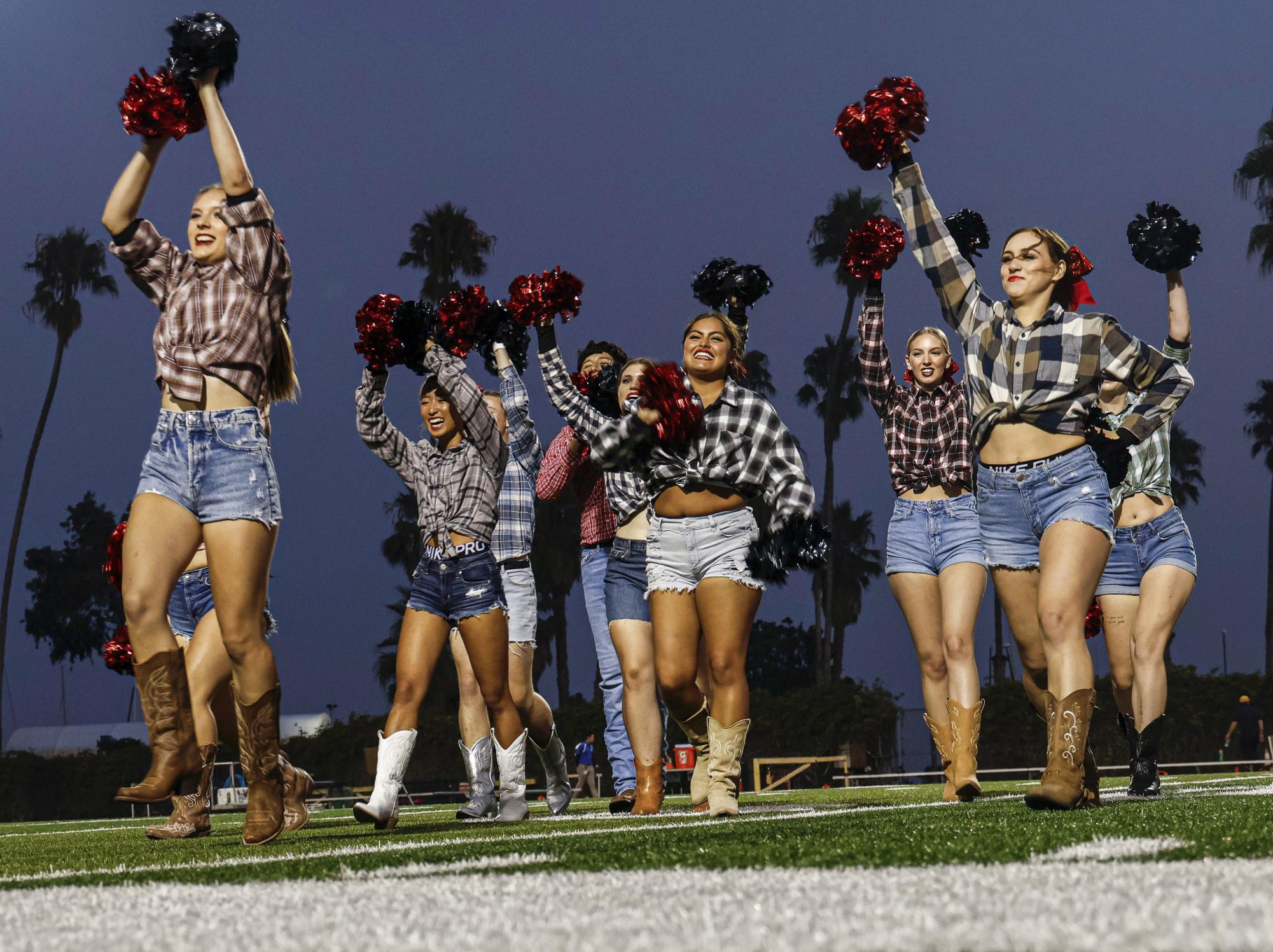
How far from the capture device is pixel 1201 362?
357 ft

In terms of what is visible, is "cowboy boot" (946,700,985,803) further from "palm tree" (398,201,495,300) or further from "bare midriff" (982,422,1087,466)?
"palm tree" (398,201,495,300)

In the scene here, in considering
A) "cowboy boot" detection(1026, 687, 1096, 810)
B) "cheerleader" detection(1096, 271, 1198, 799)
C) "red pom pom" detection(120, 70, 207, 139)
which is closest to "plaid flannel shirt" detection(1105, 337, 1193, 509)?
"cheerleader" detection(1096, 271, 1198, 799)

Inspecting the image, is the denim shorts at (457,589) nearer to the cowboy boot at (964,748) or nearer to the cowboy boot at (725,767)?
the cowboy boot at (725,767)

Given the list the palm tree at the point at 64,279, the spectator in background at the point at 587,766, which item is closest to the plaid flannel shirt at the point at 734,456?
the spectator in background at the point at 587,766

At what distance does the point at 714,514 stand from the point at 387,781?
1.87 meters

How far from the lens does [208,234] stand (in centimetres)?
514

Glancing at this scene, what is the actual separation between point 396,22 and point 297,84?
53.6ft

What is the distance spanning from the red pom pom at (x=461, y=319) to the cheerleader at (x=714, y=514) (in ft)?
5.50

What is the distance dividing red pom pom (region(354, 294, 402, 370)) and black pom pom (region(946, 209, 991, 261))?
2.93 metres

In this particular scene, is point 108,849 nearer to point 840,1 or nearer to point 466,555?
point 466,555

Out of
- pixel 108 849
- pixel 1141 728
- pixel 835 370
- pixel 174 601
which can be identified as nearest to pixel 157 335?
pixel 108 849

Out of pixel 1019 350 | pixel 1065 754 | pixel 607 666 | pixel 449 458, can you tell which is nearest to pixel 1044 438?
pixel 1019 350

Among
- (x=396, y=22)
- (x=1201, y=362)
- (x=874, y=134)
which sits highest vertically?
(x=396, y=22)

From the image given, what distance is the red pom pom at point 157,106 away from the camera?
4.93 meters
